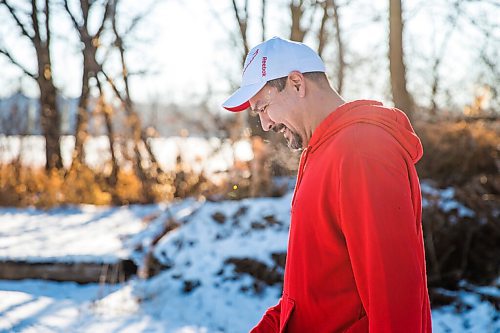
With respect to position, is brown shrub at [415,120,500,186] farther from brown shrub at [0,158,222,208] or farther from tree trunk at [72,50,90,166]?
tree trunk at [72,50,90,166]

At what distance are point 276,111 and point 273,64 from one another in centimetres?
15

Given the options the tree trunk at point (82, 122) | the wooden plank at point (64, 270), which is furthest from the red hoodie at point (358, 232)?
the tree trunk at point (82, 122)

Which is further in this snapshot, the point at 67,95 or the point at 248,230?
the point at 67,95

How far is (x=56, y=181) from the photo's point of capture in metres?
10.9

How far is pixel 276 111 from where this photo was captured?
74.9 inches

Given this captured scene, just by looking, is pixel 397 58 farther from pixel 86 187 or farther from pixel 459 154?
pixel 86 187

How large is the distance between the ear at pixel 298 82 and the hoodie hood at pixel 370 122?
0.12 meters

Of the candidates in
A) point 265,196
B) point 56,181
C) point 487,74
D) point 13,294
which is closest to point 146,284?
point 13,294

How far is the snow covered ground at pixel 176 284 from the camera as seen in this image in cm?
508

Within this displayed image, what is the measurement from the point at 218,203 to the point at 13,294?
9.00 ft

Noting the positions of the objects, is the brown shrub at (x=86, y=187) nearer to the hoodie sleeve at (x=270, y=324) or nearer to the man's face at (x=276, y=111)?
the hoodie sleeve at (x=270, y=324)

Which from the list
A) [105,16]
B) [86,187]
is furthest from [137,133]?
[105,16]

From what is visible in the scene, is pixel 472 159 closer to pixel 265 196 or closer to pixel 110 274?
pixel 265 196

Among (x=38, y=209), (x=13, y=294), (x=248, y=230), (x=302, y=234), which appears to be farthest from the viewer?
(x=38, y=209)
